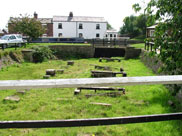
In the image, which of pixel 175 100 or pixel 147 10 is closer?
pixel 147 10

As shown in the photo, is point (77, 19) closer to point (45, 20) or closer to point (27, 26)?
point (45, 20)

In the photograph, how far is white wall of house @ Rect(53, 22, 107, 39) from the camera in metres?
45.2

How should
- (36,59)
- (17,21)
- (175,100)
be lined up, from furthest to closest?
(17,21) → (36,59) → (175,100)

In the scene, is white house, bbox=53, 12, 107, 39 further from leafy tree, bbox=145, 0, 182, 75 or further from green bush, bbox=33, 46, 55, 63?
leafy tree, bbox=145, 0, 182, 75

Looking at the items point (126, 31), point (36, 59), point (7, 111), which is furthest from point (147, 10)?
point (126, 31)

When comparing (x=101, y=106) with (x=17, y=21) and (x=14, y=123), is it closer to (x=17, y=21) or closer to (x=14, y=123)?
(x=14, y=123)

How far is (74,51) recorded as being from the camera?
21.8 metres

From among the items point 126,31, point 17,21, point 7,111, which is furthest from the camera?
point 126,31

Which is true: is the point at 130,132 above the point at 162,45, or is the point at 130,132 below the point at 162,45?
below

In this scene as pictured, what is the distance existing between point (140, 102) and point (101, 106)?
4.18 feet

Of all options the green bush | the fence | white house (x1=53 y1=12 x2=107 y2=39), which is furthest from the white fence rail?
white house (x1=53 y1=12 x2=107 y2=39)

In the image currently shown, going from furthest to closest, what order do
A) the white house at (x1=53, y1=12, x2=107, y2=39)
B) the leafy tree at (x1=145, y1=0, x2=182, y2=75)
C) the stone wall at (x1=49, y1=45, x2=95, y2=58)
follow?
the white house at (x1=53, y1=12, x2=107, y2=39), the stone wall at (x1=49, y1=45, x2=95, y2=58), the leafy tree at (x1=145, y1=0, x2=182, y2=75)

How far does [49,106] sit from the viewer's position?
18.8 feet

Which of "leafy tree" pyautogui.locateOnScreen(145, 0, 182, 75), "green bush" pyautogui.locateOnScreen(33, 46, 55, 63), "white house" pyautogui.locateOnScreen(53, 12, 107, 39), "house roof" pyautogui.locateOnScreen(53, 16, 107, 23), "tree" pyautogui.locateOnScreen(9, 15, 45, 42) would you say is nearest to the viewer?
"leafy tree" pyautogui.locateOnScreen(145, 0, 182, 75)
